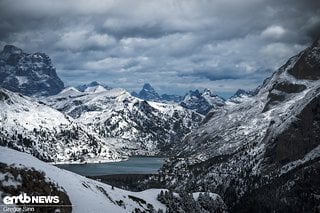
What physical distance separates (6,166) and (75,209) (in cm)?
2316

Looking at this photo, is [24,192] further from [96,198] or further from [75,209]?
[96,198]

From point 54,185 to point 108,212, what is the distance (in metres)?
25.2

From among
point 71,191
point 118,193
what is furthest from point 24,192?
point 118,193

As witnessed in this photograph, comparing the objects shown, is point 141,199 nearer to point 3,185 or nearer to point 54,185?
point 54,185

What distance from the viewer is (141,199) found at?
192 meters

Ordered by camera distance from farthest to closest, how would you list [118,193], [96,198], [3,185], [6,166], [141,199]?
1. [141,199]
2. [118,193]
3. [96,198]
4. [6,166]
5. [3,185]

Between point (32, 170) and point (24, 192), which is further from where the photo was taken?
point (32, 170)

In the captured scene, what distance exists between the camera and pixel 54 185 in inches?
4178

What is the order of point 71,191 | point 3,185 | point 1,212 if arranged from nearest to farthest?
1. point 1,212
2. point 3,185
3. point 71,191

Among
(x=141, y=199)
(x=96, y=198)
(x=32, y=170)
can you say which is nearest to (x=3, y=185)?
(x=32, y=170)

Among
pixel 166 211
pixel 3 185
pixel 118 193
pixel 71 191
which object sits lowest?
pixel 166 211

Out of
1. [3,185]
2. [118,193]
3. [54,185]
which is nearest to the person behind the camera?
[3,185]

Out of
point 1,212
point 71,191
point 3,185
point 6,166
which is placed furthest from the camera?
point 71,191

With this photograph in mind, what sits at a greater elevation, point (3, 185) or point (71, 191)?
point (3, 185)
